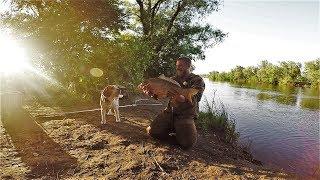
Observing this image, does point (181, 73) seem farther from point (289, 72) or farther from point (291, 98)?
point (289, 72)

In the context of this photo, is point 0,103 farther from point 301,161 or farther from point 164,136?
point 301,161

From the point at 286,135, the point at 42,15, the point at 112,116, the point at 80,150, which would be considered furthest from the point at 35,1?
the point at 286,135

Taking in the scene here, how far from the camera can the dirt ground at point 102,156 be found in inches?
237

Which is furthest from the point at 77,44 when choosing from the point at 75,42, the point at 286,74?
the point at 286,74

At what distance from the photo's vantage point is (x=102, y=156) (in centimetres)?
700

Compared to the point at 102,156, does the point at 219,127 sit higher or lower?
lower

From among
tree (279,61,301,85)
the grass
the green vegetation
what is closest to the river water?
the grass

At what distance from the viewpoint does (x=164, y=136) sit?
8195 millimetres

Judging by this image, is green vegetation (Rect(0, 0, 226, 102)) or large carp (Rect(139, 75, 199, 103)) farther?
green vegetation (Rect(0, 0, 226, 102))

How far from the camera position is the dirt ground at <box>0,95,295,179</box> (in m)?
6.02

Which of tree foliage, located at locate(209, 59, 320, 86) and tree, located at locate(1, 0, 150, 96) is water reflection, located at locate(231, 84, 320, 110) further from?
tree foliage, located at locate(209, 59, 320, 86)

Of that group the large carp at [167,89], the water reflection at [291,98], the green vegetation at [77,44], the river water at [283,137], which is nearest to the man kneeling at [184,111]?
the large carp at [167,89]

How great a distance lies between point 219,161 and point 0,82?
14.7 meters

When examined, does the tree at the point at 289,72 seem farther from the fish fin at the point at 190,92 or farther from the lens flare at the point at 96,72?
the fish fin at the point at 190,92
